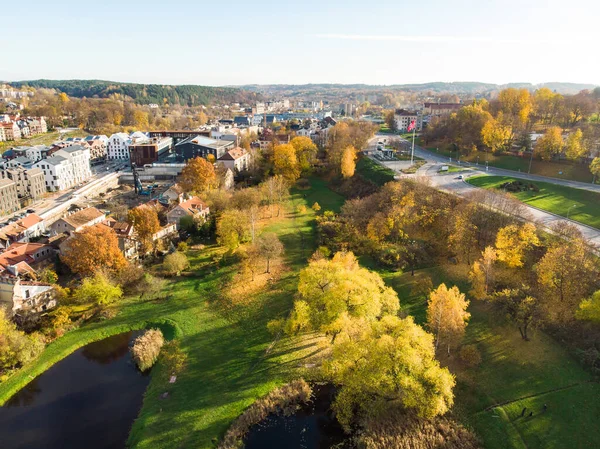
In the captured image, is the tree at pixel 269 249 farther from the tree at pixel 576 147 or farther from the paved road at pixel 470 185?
the tree at pixel 576 147

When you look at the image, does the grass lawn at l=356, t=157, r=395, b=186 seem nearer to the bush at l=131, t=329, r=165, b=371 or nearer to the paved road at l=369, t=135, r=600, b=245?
the paved road at l=369, t=135, r=600, b=245

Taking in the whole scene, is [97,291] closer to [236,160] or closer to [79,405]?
[79,405]

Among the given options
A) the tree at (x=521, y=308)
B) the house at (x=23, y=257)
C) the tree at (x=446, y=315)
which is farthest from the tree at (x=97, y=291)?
the tree at (x=521, y=308)

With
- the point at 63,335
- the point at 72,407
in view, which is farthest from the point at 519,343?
the point at 63,335

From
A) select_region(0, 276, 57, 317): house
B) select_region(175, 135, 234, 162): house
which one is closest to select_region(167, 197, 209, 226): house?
select_region(0, 276, 57, 317): house

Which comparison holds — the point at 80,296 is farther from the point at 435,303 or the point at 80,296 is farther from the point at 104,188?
the point at 104,188
